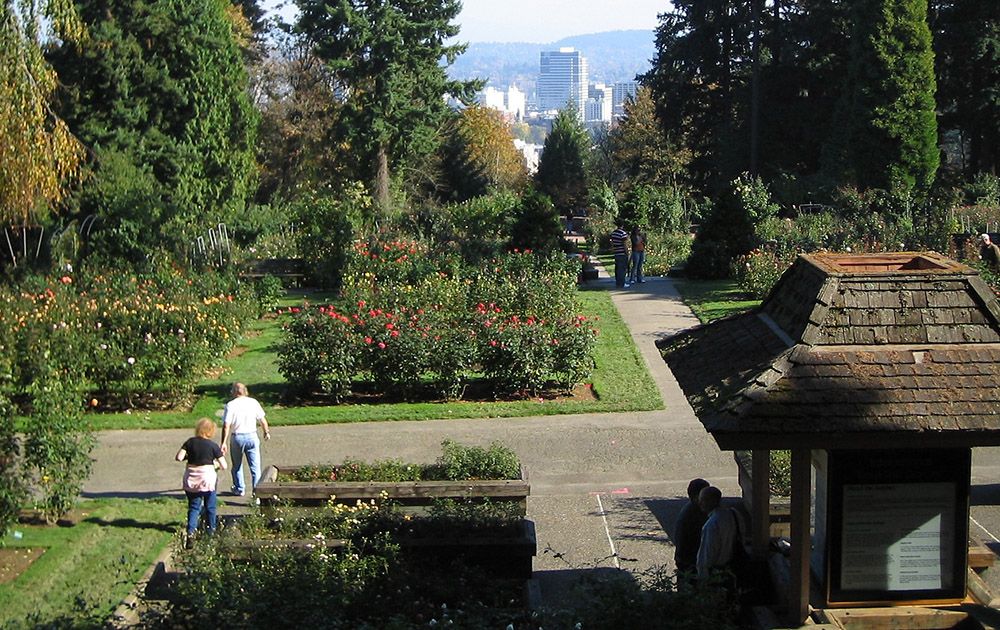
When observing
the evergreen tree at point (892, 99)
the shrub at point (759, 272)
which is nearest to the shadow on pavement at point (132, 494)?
the shrub at point (759, 272)

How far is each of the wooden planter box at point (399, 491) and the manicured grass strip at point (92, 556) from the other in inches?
55.6

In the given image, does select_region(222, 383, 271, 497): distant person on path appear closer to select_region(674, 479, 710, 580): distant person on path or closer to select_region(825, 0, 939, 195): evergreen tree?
select_region(674, 479, 710, 580): distant person on path

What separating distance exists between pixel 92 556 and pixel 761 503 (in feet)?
20.2

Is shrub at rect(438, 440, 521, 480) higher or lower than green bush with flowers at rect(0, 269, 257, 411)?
lower

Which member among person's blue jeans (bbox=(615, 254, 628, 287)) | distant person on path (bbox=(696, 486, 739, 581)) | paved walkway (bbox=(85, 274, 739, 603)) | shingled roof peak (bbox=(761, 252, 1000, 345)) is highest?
shingled roof peak (bbox=(761, 252, 1000, 345))

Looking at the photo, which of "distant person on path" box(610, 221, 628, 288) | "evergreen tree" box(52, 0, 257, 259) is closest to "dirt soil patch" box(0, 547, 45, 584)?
"evergreen tree" box(52, 0, 257, 259)

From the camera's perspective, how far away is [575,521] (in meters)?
11.3

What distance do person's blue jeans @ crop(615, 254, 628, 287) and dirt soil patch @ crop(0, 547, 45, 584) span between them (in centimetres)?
1689

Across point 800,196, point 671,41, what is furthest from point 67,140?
point 671,41

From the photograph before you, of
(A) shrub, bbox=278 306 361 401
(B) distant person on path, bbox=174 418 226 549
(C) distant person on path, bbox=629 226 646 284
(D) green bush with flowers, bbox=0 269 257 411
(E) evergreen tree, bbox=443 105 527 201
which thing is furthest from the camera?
(E) evergreen tree, bbox=443 105 527 201

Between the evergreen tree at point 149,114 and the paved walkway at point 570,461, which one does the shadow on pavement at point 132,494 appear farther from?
the evergreen tree at point 149,114

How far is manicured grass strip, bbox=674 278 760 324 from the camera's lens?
71.9ft

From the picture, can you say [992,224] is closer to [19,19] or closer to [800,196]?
[800,196]

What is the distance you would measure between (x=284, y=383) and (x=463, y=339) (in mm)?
3079
